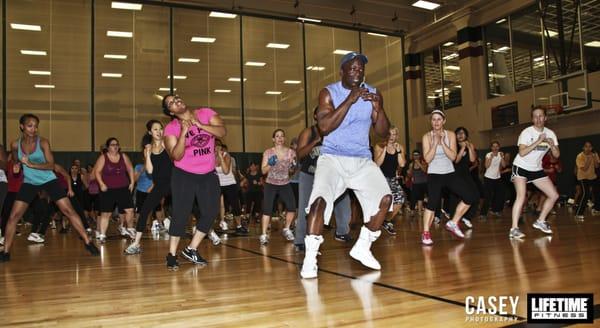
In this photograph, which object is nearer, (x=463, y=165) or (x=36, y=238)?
(x=463, y=165)

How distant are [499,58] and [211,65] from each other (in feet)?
32.6

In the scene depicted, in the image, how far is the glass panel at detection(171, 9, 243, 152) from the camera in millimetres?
16781

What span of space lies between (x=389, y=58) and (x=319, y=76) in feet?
10.8

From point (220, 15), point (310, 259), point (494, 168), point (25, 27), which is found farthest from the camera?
point (220, 15)

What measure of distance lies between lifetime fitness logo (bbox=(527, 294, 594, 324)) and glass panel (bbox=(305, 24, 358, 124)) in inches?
625

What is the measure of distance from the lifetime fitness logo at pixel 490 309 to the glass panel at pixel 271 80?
15.1 m

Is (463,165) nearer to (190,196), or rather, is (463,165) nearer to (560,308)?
(190,196)

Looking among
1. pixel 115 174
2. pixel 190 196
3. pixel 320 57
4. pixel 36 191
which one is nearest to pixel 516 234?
pixel 190 196

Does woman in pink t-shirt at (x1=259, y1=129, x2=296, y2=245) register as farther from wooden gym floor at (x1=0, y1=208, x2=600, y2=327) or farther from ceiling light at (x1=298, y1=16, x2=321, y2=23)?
ceiling light at (x1=298, y1=16, x2=321, y2=23)

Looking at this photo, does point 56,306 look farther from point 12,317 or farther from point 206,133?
point 206,133

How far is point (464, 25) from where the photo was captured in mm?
17547

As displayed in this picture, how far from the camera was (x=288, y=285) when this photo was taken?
3402 mm

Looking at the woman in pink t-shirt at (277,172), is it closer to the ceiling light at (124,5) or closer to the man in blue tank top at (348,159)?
the man in blue tank top at (348,159)

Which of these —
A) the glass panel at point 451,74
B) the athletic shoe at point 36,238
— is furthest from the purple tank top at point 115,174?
the glass panel at point 451,74
